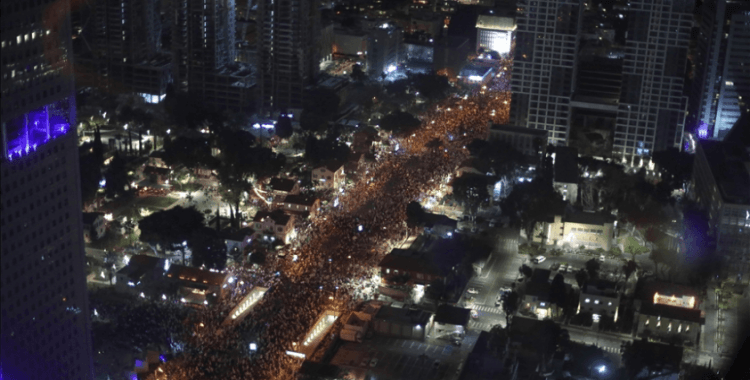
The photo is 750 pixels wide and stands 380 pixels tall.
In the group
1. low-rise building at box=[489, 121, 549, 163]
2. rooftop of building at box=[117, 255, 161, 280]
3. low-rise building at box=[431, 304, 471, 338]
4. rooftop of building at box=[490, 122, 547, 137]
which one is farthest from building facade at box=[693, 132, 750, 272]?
rooftop of building at box=[117, 255, 161, 280]

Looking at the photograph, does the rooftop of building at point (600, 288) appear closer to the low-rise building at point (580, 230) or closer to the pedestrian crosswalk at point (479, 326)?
the pedestrian crosswalk at point (479, 326)

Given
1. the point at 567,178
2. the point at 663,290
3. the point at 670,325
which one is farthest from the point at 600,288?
the point at 567,178

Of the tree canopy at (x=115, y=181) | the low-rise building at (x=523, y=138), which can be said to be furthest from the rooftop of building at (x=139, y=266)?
the low-rise building at (x=523, y=138)

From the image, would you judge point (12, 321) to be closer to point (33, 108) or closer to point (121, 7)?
point (33, 108)

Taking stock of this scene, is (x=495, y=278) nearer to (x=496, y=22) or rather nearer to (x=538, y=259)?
(x=538, y=259)

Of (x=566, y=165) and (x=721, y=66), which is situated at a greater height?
(x=721, y=66)

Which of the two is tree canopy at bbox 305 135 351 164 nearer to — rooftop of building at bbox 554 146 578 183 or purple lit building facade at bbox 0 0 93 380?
rooftop of building at bbox 554 146 578 183

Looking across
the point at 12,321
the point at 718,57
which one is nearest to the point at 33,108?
the point at 12,321
